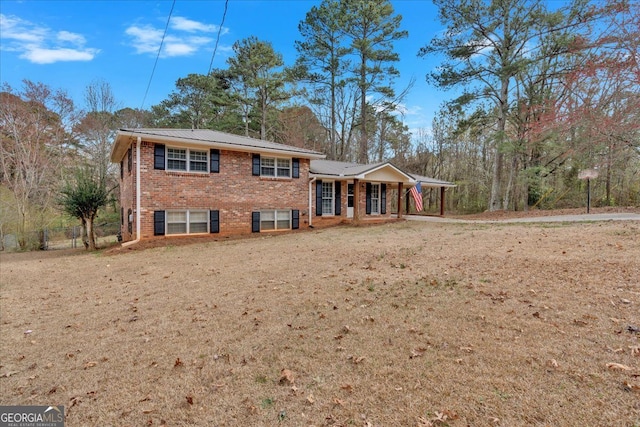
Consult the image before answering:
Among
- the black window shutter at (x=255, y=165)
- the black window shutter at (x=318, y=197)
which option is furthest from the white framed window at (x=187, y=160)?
the black window shutter at (x=318, y=197)

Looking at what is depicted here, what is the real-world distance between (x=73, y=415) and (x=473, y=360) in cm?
368

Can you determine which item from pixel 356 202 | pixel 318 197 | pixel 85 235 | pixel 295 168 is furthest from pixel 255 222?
pixel 85 235

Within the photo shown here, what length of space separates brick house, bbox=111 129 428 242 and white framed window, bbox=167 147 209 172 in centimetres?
4

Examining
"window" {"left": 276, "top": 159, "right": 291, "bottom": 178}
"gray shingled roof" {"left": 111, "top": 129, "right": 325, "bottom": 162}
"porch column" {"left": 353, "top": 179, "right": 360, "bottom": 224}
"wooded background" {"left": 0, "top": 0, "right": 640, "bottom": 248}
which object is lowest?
"porch column" {"left": 353, "top": 179, "right": 360, "bottom": 224}

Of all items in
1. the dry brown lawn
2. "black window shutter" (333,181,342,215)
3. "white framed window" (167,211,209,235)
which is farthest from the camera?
"black window shutter" (333,181,342,215)

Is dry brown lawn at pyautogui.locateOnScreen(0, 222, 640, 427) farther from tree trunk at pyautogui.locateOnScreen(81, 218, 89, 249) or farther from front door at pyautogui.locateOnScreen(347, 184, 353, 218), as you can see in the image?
front door at pyautogui.locateOnScreen(347, 184, 353, 218)

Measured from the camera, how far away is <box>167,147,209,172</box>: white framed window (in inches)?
484

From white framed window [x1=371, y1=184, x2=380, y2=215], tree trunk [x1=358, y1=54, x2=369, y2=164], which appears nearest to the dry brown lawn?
white framed window [x1=371, y1=184, x2=380, y2=215]

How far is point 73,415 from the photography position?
9.00 ft

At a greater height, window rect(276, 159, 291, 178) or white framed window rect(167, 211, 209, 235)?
window rect(276, 159, 291, 178)

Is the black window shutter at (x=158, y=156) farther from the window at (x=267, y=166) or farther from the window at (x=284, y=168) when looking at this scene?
the window at (x=284, y=168)

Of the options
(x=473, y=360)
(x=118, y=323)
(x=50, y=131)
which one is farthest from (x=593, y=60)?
(x=50, y=131)

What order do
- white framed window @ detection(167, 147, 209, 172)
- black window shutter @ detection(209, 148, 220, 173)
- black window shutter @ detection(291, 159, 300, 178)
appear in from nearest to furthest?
white framed window @ detection(167, 147, 209, 172) → black window shutter @ detection(209, 148, 220, 173) → black window shutter @ detection(291, 159, 300, 178)

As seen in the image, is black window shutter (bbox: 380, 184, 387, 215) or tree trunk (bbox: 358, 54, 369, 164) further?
tree trunk (bbox: 358, 54, 369, 164)
